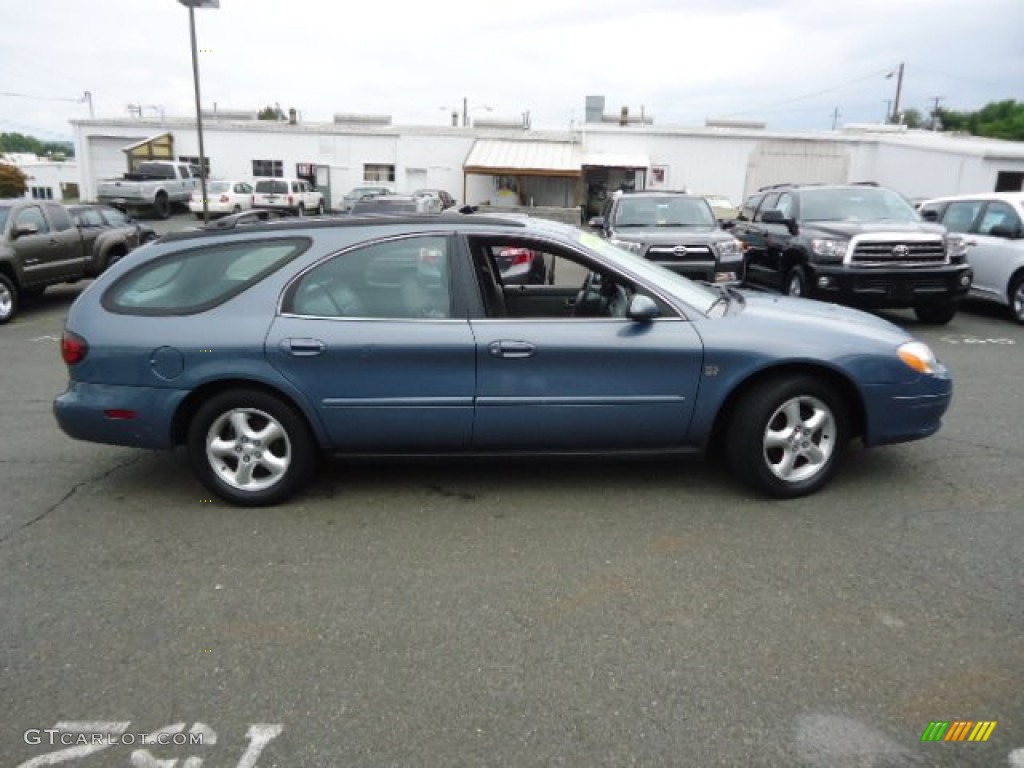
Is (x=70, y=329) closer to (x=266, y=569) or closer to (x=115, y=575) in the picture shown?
(x=115, y=575)

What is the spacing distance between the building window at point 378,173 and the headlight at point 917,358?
37861 millimetres

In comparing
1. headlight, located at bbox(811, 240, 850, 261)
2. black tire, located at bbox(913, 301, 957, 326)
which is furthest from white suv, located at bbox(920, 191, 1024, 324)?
headlight, located at bbox(811, 240, 850, 261)

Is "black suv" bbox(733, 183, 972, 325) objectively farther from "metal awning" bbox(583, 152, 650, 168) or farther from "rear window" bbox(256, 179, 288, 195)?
"metal awning" bbox(583, 152, 650, 168)

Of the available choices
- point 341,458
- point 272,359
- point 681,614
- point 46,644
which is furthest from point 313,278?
point 681,614

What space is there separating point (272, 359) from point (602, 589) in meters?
2.08

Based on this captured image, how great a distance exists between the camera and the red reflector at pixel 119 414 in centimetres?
432

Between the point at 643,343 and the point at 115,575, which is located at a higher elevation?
the point at 643,343

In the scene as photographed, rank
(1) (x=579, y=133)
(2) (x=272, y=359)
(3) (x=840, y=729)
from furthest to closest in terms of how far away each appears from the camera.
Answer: (1) (x=579, y=133), (2) (x=272, y=359), (3) (x=840, y=729)

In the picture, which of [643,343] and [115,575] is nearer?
[115,575]

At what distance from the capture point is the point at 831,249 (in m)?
9.69

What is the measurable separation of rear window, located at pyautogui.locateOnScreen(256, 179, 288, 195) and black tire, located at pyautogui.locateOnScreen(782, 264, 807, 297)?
2704 cm

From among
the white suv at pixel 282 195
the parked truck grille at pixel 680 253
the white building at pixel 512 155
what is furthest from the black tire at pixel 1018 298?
the white suv at pixel 282 195

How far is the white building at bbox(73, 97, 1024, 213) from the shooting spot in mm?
36812

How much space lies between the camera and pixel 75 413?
4395 millimetres
